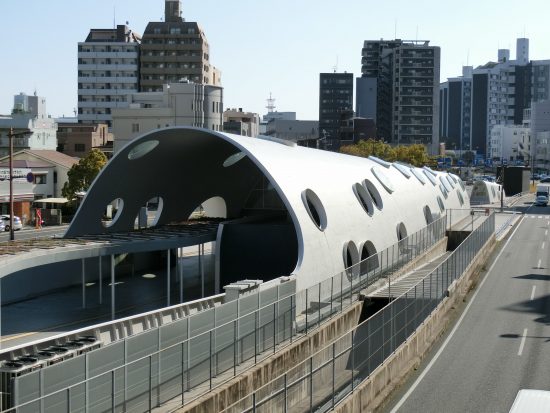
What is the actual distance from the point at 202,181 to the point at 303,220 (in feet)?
52.5

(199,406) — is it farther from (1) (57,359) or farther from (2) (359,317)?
(2) (359,317)

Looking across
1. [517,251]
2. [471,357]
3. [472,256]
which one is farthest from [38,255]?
[517,251]

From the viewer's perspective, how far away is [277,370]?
21.7m

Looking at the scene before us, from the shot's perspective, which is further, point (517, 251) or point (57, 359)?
point (517, 251)

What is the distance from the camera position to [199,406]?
17.1 m

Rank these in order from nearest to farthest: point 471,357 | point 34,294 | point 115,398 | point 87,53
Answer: point 115,398
point 471,357
point 34,294
point 87,53

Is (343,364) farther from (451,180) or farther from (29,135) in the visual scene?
(29,135)

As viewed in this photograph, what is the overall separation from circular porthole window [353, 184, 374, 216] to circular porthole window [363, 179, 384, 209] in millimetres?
941

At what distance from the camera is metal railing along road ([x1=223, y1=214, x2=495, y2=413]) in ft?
52.0

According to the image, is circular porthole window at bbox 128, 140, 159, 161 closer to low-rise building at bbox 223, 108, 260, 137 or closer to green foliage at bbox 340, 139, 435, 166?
green foliage at bbox 340, 139, 435, 166

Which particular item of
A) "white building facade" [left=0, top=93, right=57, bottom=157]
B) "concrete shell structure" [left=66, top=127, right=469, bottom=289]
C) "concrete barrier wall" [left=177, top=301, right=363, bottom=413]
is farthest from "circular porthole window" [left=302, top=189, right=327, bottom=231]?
"white building facade" [left=0, top=93, right=57, bottom=157]

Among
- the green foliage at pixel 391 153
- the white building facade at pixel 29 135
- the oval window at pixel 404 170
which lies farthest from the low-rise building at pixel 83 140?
the oval window at pixel 404 170

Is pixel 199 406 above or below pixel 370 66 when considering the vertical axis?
below

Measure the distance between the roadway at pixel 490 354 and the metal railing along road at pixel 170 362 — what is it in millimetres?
3773
